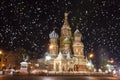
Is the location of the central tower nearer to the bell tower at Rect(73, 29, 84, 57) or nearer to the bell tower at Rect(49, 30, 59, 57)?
the bell tower at Rect(49, 30, 59, 57)

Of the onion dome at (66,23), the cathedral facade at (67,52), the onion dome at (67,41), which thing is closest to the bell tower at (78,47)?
the cathedral facade at (67,52)

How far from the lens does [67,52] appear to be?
249 ft

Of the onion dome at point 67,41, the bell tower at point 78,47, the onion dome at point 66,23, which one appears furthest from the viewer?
the onion dome at point 66,23

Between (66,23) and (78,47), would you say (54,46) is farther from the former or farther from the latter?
(66,23)

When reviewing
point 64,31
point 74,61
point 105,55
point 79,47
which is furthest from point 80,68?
point 105,55

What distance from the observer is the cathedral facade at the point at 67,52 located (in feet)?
227

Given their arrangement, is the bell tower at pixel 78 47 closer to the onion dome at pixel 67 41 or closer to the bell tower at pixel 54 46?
the onion dome at pixel 67 41

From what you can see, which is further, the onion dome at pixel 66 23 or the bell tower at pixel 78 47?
the onion dome at pixel 66 23

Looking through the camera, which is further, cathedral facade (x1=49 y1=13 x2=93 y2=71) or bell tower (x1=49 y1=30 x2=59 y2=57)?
bell tower (x1=49 y1=30 x2=59 y2=57)

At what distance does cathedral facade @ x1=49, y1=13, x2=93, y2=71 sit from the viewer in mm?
69188

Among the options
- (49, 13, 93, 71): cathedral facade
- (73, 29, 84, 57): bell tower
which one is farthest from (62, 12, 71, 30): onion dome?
(73, 29, 84, 57): bell tower

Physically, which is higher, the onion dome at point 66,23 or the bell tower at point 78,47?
the onion dome at point 66,23

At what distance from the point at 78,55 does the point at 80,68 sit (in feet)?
17.4

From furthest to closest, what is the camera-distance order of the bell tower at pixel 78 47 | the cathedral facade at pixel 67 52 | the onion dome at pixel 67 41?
1. the onion dome at pixel 67 41
2. the bell tower at pixel 78 47
3. the cathedral facade at pixel 67 52
